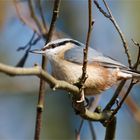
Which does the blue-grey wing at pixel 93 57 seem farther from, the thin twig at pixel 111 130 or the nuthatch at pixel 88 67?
the thin twig at pixel 111 130

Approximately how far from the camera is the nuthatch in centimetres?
211

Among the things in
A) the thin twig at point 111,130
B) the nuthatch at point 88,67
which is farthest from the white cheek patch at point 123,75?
the thin twig at point 111,130

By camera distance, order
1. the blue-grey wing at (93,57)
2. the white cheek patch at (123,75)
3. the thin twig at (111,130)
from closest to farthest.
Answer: the thin twig at (111,130) → the white cheek patch at (123,75) → the blue-grey wing at (93,57)

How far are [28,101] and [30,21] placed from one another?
84.6 inches

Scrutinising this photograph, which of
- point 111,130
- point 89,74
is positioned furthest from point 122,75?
point 111,130

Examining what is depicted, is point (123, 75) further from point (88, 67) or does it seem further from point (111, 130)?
point (111, 130)

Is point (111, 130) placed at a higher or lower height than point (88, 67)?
lower

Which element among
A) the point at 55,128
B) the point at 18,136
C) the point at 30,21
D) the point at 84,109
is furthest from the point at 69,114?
the point at 84,109

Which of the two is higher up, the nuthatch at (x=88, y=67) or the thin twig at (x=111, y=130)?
the nuthatch at (x=88, y=67)

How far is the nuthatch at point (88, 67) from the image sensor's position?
6.91ft

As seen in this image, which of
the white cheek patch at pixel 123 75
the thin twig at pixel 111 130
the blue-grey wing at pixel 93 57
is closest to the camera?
the thin twig at pixel 111 130

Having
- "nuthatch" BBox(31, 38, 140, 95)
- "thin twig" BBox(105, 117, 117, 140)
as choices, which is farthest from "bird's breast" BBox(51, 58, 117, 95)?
"thin twig" BBox(105, 117, 117, 140)

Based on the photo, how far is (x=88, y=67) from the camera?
2172 millimetres

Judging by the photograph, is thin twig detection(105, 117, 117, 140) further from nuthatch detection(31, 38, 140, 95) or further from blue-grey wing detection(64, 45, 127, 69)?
blue-grey wing detection(64, 45, 127, 69)
